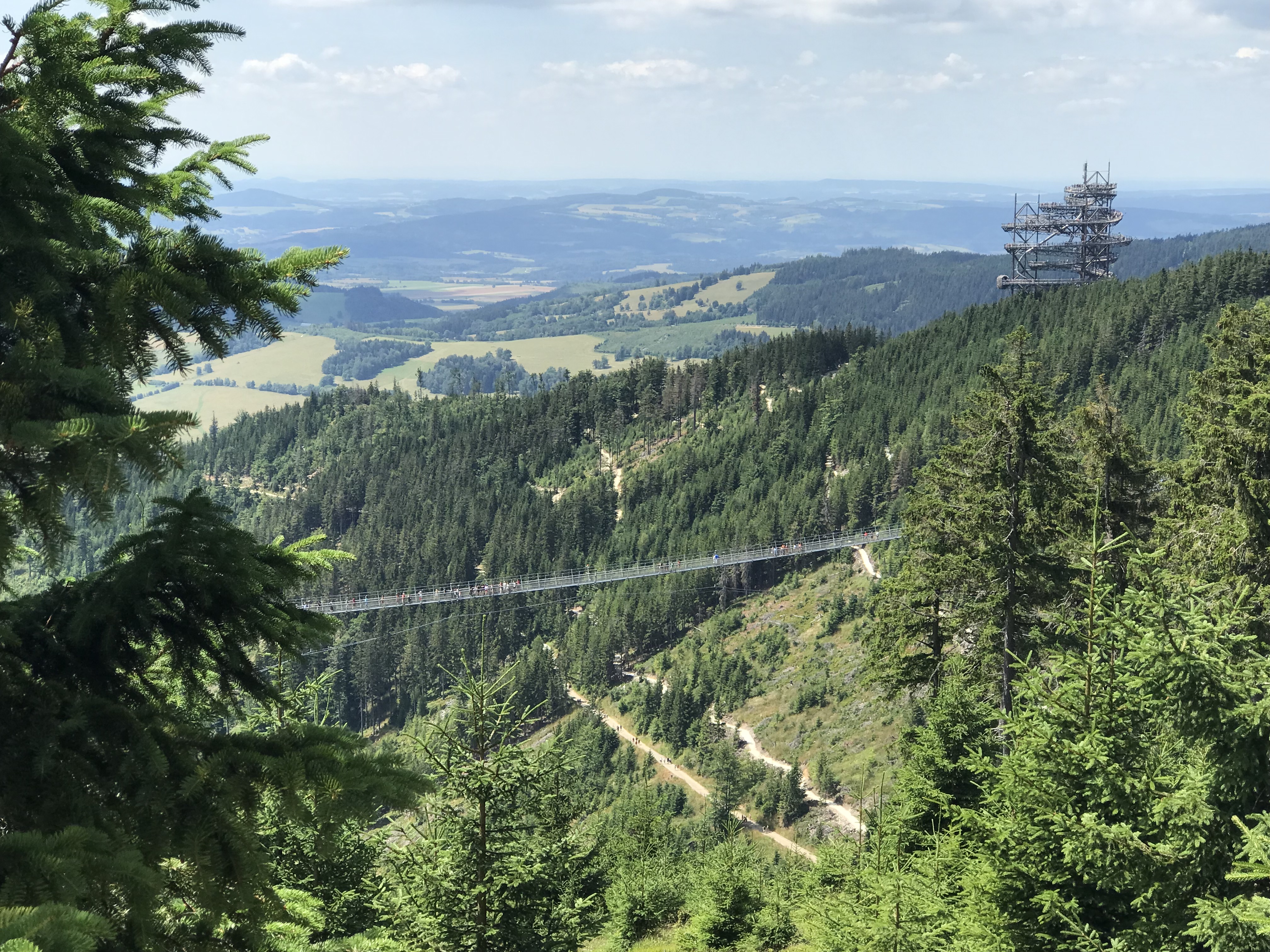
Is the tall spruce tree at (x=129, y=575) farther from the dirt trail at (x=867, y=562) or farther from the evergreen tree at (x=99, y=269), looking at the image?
the dirt trail at (x=867, y=562)

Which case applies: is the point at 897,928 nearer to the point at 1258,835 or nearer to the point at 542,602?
the point at 1258,835

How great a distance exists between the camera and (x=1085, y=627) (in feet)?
42.8

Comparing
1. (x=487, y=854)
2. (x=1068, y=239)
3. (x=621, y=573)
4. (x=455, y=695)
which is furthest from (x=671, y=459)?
(x=487, y=854)

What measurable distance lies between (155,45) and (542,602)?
11787 cm

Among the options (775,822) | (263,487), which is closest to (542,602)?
(775,822)

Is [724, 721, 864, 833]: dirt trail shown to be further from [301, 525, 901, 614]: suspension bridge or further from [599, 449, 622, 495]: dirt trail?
[599, 449, 622, 495]: dirt trail

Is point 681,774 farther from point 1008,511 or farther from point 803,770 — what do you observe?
point 1008,511

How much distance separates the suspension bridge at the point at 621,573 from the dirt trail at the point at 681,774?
13052 millimetres

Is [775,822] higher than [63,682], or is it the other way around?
[63,682]

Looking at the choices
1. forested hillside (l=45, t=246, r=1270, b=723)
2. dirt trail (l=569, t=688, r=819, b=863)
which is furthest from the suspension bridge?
dirt trail (l=569, t=688, r=819, b=863)

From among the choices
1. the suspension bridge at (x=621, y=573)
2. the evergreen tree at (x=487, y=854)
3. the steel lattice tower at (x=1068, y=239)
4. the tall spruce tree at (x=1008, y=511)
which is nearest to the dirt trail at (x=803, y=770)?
the suspension bridge at (x=621, y=573)

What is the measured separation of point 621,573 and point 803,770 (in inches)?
1594

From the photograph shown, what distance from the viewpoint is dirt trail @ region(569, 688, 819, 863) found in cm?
5738

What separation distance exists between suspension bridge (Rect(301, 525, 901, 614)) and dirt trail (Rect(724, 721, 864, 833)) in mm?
19057
